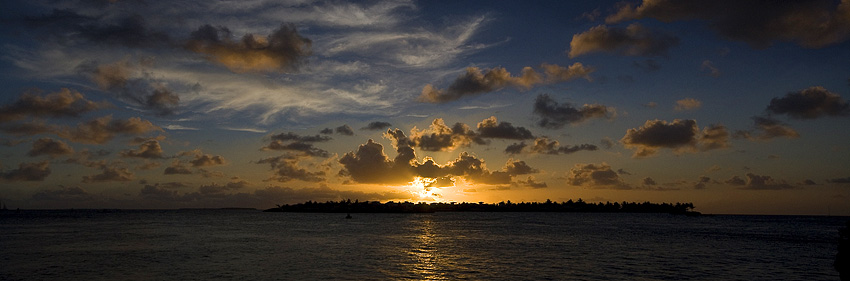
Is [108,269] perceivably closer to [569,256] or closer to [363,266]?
[363,266]

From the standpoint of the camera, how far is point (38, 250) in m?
68.5

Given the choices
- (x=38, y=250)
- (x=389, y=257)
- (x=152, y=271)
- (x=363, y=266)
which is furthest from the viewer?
(x=38, y=250)

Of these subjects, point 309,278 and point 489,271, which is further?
point 489,271

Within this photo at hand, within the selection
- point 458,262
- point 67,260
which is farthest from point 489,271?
point 67,260

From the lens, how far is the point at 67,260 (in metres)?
57.5

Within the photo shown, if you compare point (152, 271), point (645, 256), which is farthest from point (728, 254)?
point (152, 271)

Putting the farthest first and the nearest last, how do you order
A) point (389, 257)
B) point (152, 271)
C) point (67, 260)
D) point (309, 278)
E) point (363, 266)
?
1. point (389, 257)
2. point (67, 260)
3. point (363, 266)
4. point (152, 271)
5. point (309, 278)

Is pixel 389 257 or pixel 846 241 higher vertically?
pixel 846 241

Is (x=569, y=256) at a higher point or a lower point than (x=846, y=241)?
lower

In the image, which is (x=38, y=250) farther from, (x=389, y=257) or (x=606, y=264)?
(x=606, y=264)

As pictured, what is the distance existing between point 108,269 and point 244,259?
45.6 feet

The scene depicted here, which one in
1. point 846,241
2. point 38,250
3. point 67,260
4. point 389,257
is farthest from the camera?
point 38,250

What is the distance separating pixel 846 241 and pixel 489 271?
92.9ft

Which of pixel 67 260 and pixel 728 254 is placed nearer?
pixel 67 260
